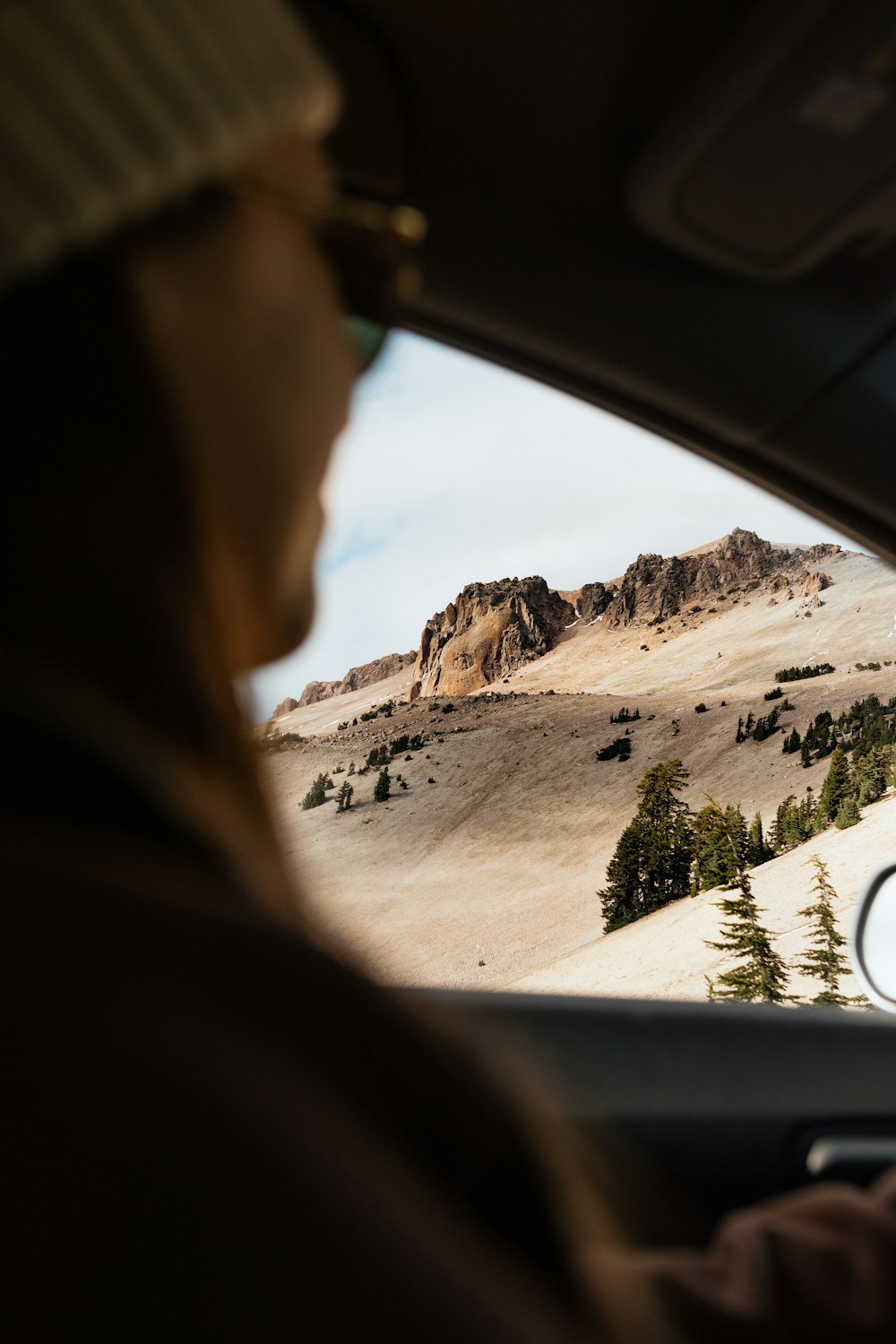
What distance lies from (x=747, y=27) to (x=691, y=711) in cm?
786

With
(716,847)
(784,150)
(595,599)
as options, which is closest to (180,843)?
(784,150)

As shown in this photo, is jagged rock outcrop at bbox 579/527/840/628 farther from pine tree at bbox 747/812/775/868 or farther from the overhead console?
the overhead console

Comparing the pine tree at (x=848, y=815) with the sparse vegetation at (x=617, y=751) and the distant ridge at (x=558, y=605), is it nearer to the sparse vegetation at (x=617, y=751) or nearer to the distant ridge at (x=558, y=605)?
the distant ridge at (x=558, y=605)

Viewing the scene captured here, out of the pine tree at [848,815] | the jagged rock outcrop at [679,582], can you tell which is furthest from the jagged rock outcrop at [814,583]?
the pine tree at [848,815]

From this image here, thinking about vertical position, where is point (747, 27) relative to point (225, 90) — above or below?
above

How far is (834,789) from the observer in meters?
6.07

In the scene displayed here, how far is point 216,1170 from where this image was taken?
1.27 feet

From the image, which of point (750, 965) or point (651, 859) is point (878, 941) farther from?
point (651, 859)

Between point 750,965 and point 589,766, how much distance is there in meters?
6.18

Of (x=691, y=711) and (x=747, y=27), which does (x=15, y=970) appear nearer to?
(x=747, y=27)

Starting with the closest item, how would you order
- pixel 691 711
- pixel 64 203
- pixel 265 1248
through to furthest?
1. pixel 265 1248
2. pixel 64 203
3. pixel 691 711

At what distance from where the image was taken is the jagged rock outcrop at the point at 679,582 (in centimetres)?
742

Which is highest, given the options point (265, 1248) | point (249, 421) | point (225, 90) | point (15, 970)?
point (225, 90)

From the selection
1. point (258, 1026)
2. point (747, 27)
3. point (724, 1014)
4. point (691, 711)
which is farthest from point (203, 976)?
point (691, 711)
